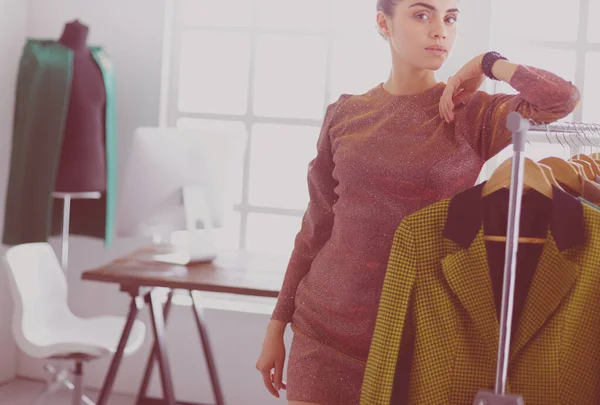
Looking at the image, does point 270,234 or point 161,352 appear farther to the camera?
point 270,234

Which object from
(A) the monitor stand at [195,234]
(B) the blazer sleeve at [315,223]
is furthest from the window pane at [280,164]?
(B) the blazer sleeve at [315,223]

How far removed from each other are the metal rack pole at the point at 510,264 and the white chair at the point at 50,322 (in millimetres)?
2242

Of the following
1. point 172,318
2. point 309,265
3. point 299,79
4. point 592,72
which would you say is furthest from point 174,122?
point 309,265

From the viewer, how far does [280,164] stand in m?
4.09

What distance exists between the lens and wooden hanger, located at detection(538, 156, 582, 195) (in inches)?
61.7

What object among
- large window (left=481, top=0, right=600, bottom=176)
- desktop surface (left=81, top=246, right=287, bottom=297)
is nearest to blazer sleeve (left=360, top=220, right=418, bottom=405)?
desktop surface (left=81, top=246, right=287, bottom=297)

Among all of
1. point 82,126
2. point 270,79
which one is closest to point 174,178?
point 82,126

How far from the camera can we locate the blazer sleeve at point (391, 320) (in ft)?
4.75

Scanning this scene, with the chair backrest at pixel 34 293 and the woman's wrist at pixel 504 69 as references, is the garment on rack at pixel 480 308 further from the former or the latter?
the chair backrest at pixel 34 293

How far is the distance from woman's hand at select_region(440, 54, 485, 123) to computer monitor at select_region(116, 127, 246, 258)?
1.69 m

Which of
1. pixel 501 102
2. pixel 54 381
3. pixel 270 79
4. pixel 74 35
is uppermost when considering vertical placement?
pixel 74 35

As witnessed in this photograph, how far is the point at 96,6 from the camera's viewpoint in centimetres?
412

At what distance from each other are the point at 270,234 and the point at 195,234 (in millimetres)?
907

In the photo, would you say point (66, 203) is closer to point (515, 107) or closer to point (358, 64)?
point (358, 64)
